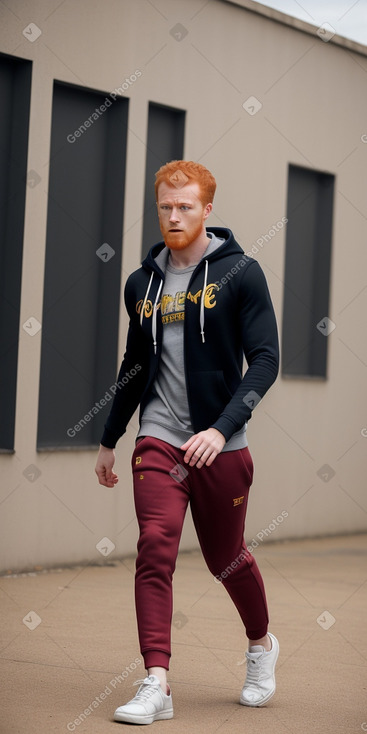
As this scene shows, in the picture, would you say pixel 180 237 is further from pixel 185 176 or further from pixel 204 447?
pixel 204 447

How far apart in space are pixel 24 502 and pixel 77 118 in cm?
271

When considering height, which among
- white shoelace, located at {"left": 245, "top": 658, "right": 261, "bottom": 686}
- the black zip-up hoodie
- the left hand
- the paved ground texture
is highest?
the black zip-up hoodie

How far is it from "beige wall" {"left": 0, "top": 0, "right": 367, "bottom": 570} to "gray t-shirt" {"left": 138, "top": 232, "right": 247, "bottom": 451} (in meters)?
3.48

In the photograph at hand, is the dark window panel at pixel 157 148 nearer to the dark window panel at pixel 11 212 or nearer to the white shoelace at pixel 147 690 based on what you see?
the dark window panel at pixel 11 212

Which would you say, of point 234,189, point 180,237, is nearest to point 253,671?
point 180,237

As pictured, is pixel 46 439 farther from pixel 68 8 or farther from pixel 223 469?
pixel 223 469

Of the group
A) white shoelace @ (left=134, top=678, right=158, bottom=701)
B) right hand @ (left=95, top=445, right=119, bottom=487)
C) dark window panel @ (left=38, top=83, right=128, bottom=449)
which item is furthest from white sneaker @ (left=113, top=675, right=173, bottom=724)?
dark window panel @ (left=38, top=83, right=128, bottom=449)

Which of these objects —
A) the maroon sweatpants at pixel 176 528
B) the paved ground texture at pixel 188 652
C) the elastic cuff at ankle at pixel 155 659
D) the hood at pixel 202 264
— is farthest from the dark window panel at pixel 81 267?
the elastic cuff at ankle at pixel 155 659

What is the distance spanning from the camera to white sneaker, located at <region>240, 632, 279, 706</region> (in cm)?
462

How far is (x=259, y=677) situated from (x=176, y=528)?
789 mm

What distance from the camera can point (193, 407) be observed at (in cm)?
439

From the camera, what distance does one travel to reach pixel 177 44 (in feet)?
30.0

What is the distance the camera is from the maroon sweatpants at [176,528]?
418cm

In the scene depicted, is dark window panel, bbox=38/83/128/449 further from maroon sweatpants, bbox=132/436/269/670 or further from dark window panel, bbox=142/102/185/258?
maroon sweatpants, bbox=132/436/269/670
